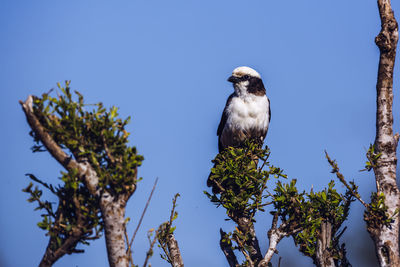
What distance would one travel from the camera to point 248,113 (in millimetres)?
9570

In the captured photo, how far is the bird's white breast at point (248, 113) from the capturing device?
377 inches

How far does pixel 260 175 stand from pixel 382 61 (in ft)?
7.09

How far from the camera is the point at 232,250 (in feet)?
23.8

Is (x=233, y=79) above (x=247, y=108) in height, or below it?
above

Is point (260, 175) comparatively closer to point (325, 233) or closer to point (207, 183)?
point (325, 233)

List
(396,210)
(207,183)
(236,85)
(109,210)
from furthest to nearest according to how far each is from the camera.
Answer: (236,85) → (207,183) → (396,210) → (109,210)

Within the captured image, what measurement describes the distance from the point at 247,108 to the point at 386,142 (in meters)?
3.68

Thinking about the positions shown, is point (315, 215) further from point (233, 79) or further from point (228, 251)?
point (233, 79)

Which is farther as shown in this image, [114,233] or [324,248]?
[324,248]

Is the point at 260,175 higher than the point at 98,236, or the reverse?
the point at 260,175

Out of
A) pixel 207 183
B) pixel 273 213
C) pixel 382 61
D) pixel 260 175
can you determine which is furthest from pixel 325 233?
pixel 207 183

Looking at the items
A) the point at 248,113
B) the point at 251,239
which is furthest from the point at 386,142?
the point at 248,113

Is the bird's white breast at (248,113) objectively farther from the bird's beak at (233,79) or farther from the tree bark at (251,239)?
the tree bark at (251,239)

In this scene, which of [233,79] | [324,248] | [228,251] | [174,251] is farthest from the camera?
[233,79]
